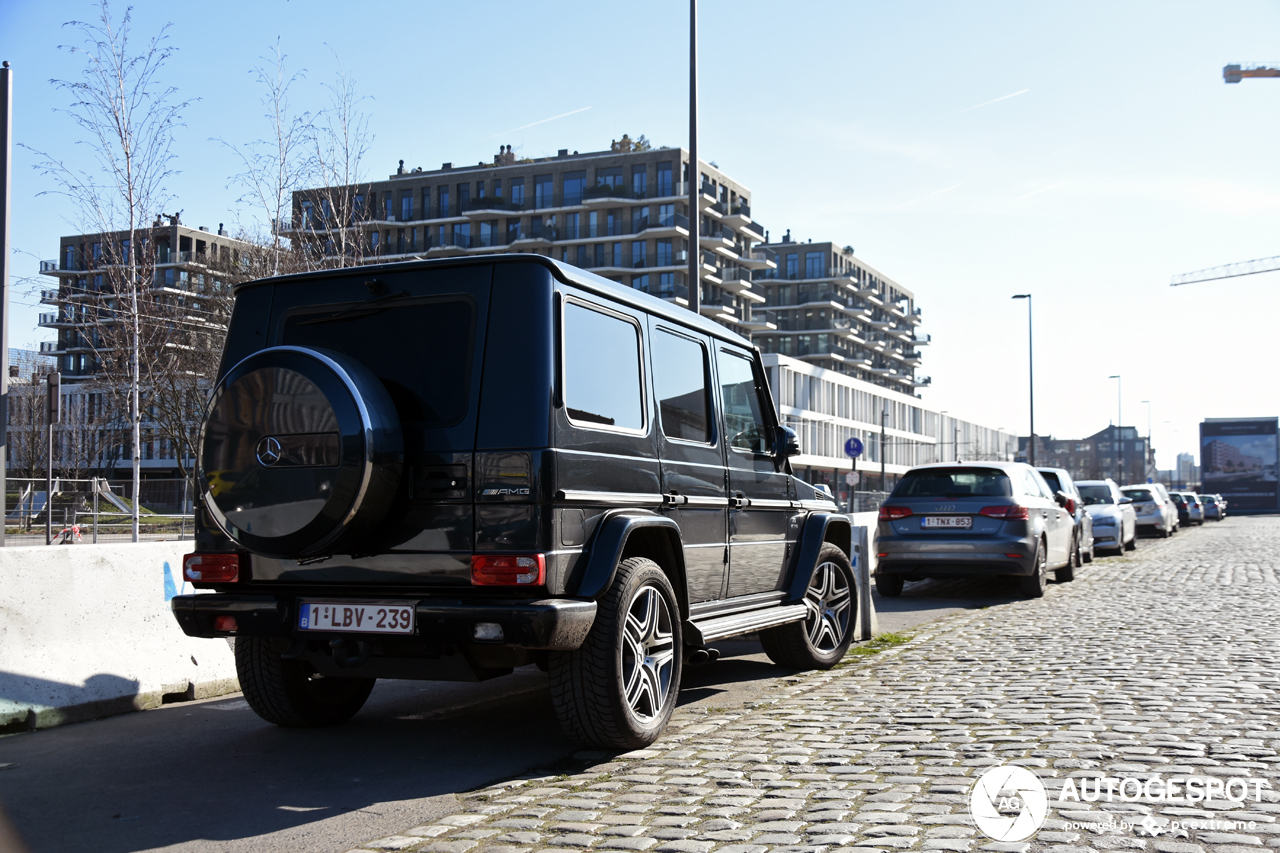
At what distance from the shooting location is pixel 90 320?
729 inches

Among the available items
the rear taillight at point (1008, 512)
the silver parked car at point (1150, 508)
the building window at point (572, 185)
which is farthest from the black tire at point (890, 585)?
the building window at point (572, 185)

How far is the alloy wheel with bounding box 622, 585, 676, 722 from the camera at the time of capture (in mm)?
5164

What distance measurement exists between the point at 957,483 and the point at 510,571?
984cm

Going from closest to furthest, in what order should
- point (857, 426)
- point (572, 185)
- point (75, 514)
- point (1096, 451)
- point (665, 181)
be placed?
point (75, 514), point (665, 181), point (572, 185), point (857, 426), point (1096, 451)

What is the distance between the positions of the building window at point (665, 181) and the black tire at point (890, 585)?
240 feet

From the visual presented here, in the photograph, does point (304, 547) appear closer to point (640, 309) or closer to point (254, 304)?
point (254, 304)

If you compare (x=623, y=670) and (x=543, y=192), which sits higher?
(x=543, y=192)

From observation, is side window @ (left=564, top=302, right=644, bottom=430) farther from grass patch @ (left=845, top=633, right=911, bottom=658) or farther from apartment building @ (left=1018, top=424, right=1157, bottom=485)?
apartment building @ (left=1018, top=424, right=1157, bottom=485)

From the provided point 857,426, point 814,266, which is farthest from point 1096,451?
point 857,426

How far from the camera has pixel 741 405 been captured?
707 cm

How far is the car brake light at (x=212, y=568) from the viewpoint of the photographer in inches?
202

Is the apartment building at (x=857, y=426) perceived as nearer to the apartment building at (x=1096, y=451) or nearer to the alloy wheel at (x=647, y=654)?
the apartment building at (x=1096, y=451)

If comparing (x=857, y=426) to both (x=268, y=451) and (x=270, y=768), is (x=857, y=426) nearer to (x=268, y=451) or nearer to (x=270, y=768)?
(x=270, y=768)

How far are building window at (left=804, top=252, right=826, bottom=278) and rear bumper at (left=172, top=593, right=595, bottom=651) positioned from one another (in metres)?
109
